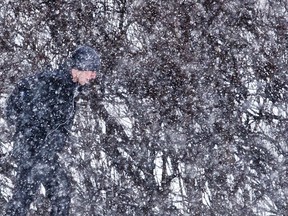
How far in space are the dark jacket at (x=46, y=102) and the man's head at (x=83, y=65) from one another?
5 cm

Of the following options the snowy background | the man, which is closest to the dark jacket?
the man

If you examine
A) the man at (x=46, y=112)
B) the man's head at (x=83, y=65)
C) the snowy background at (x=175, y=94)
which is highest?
the snowy background at (x=175, y=94)

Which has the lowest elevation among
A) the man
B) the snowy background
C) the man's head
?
the man

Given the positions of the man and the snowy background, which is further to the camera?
the snowy background

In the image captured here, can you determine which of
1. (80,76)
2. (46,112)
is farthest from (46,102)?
(80,76)

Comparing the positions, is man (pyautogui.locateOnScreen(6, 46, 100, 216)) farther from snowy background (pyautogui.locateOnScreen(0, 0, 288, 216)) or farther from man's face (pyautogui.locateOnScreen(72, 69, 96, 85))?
snowy background (pyautogui.locateOnScreen(0, 0, 288, 216))

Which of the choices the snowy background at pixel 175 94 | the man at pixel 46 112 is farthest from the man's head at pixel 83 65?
the snowy background at pixel 175 94

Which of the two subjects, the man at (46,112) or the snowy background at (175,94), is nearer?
the man at (46,112)

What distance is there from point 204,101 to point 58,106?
2756 mm

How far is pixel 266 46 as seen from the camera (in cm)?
714

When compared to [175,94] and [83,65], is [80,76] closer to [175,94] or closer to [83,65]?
[83,65]

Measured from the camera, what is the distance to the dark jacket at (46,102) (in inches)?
179

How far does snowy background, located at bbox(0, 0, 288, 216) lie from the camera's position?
22.0ft

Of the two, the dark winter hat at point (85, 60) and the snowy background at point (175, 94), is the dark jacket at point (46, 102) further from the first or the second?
the snowy background at point (175, 94)
